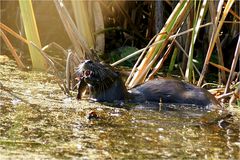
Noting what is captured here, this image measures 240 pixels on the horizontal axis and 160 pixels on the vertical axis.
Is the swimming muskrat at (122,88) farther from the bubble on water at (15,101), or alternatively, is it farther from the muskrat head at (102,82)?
the bubble on water at (15,101)

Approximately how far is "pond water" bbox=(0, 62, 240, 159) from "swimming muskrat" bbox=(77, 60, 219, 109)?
9.7 inches

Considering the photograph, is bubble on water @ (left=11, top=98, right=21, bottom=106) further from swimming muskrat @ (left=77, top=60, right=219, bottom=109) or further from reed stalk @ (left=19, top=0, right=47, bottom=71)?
reed stalk @ (left=19, top=0, right=47, bottom=71)

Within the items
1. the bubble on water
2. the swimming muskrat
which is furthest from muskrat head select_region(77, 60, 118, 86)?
the bubble on water

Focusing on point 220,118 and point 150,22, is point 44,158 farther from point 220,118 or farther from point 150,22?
point 150,22

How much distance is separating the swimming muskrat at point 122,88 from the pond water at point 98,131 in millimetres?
247

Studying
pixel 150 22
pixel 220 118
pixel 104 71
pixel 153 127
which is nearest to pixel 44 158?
pixel 153 127

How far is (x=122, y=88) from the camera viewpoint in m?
4.84

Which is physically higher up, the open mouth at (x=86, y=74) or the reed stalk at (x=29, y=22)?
the reed stalk at (x=29, y=22)

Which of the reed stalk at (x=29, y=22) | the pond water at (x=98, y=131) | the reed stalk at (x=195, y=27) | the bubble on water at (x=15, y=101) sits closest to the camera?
the pond water at (x=98, y=131)

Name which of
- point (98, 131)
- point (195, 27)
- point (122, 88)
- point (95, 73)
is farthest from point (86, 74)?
point (98, 131)

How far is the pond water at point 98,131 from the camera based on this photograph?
3.17 m

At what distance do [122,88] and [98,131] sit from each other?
1248 mm

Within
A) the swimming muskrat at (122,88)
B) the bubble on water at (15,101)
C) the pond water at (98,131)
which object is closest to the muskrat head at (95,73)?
the swimming muskrat at (122,88)

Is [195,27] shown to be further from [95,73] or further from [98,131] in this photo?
[98,131]
